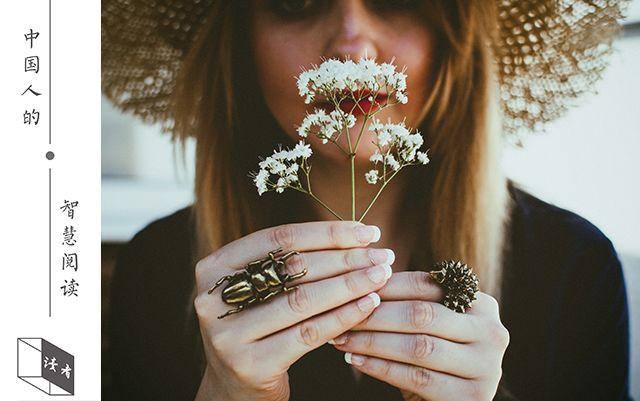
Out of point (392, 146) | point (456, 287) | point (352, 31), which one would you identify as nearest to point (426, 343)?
point (456, 287)

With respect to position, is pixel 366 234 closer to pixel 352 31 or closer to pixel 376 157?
pixel 376 157

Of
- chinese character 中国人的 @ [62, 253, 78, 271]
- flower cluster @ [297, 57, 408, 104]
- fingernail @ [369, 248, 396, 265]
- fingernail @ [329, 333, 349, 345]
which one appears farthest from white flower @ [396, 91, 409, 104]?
chinese character 中国人的 @ [62, 253, 78, 271]

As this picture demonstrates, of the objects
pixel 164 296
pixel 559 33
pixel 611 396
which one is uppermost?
pixel 559 33

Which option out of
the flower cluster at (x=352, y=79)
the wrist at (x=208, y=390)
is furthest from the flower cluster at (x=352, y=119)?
the wrist at (x=208, y=390)

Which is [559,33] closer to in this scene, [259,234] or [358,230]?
[358,230]

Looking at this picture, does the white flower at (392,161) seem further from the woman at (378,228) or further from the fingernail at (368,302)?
the fingernail at (368,302)

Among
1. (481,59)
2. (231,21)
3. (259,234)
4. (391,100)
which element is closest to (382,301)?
(259,234)
